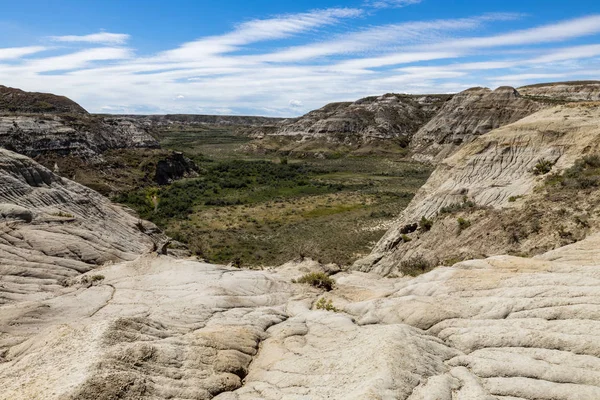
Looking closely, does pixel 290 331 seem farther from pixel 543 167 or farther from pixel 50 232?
pixel 543 167

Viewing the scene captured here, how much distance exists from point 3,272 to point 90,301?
5436mm

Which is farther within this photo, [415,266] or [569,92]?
[569,92]

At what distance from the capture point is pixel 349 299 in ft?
67.2

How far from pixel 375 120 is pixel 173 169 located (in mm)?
80619

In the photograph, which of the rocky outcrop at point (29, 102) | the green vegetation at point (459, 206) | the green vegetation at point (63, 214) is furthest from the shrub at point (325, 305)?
the rocky outcrop at point (29, 102)

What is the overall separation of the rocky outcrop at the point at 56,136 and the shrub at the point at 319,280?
71446mm

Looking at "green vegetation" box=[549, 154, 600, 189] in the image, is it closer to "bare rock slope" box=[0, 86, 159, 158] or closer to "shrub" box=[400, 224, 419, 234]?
"shrub" box=[400, 224, 419, 234]

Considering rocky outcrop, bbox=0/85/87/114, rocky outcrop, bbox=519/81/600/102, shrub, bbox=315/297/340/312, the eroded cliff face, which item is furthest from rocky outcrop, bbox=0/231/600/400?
rocky outcrop, bbox=0/85/87/114

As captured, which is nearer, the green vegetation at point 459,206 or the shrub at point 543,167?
the green vegetation at point 459,206

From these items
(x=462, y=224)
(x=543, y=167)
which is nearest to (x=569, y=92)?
(x=543, y=167)

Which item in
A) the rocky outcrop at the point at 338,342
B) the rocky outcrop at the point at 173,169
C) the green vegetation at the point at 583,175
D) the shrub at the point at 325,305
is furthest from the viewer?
the rocky outcrop at the point at 173,169

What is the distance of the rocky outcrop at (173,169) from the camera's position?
89500 mm

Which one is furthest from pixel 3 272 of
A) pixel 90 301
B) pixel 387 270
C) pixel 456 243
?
pixel 456 243

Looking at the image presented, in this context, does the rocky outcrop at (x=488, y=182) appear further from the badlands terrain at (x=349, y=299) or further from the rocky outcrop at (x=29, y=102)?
the rocky outcrop at (x=29, y=102)
